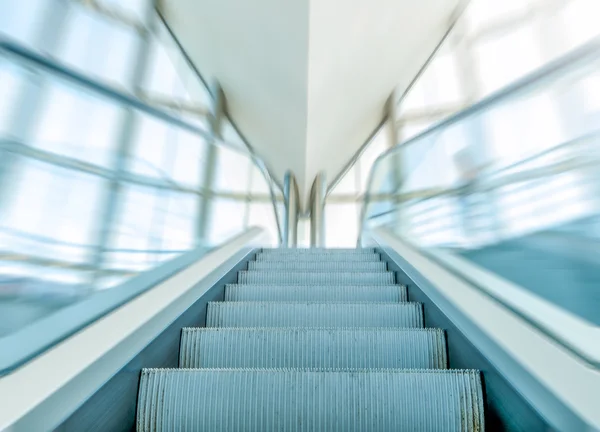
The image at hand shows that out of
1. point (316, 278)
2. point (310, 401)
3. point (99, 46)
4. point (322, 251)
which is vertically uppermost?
point (99, 46)

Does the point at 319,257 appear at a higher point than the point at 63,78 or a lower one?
lower

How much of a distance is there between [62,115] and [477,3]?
26.1ft

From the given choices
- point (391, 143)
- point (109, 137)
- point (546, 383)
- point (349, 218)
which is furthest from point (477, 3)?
point (546, 383)

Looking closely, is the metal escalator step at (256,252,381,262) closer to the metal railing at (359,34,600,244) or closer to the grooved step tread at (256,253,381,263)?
the grooved step tread at (256,253,381,263)

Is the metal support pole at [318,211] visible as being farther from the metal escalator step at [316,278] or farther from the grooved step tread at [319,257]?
the metal escalator step at [316,278]

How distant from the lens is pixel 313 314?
2260 mm

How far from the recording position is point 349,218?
13047mm

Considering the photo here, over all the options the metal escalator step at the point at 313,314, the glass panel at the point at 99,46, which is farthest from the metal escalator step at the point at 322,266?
the glass panel at the point at 99,46

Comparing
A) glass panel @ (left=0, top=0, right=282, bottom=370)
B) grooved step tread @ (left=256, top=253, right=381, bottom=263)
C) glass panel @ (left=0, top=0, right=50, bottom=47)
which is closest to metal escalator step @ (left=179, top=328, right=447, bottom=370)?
glass panel @ (left=0, top=0, right=282, bottom=370)

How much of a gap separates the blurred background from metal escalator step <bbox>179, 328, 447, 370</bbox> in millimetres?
422

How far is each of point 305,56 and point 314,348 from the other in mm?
5635

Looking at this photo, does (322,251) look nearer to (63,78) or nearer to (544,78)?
(544,78)

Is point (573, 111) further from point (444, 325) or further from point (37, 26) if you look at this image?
point (37, 26)

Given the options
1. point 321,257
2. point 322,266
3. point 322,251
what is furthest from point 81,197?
point 322,251
